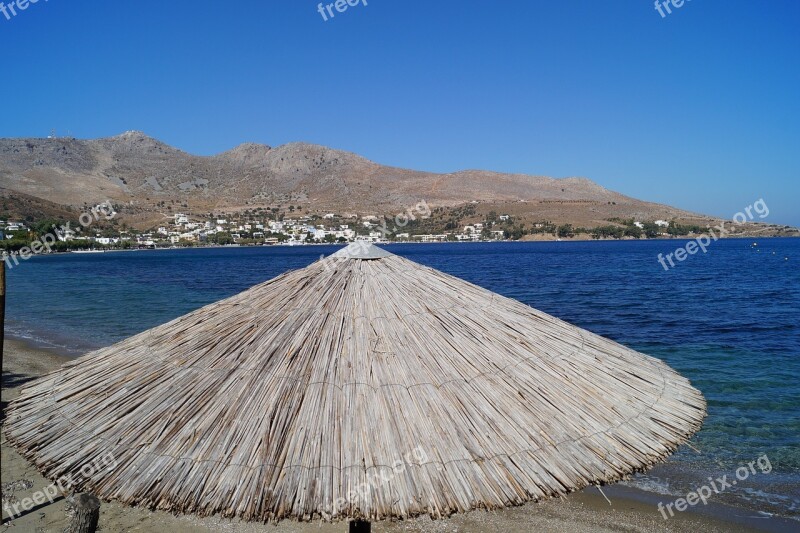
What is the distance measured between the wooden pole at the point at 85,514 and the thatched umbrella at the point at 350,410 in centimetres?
101

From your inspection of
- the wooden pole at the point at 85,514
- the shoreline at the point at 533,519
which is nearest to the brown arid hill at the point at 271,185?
the shoreline at the point at 533,519

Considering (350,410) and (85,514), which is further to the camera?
(85,514)

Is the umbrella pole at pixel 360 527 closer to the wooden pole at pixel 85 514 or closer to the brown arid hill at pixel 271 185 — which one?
the wooden pole at pixel 85 514

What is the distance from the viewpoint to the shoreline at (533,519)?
6371 mm

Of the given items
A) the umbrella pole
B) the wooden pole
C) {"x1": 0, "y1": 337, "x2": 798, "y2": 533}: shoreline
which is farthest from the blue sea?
the wooden pole

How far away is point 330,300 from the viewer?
11.2ft

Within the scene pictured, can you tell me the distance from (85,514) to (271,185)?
172 meters

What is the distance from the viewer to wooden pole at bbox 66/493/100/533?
3.85 meters

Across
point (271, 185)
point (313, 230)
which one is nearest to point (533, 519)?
point (313, 230)

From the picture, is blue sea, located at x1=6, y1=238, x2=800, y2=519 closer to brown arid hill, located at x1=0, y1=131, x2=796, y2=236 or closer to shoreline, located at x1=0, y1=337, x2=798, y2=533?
shoreline, located at x1=0, y1=337, x2=798, y2=533

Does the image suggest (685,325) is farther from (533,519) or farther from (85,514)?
(85,514)

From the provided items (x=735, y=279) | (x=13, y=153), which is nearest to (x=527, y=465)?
(x=735, y=279)

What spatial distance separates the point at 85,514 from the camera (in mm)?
3980

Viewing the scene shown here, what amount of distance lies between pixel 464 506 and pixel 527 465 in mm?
405
